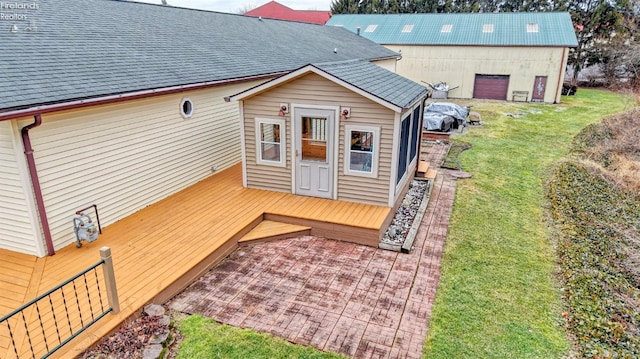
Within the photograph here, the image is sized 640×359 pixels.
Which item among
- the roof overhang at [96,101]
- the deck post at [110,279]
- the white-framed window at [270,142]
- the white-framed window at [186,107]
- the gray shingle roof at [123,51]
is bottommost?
the deck post at [110,279]

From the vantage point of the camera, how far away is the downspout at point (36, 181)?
559cm

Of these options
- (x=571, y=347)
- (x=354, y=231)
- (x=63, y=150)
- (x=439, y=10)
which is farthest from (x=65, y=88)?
(x=439, y=10)

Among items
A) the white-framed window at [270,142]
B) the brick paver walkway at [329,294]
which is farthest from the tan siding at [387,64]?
the brick paver walkway at [329,294]

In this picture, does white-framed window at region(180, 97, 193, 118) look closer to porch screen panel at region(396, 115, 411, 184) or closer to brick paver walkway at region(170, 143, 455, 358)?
brick paver walkway at region(170, 143, 455, 358)

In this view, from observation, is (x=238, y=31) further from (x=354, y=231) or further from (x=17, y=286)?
(x=17, y=286)

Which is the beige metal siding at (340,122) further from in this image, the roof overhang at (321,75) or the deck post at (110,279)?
the deck post at (110,279)

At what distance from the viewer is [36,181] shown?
19.3 feet

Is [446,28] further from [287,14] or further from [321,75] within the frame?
[287,14]

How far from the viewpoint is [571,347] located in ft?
16.3

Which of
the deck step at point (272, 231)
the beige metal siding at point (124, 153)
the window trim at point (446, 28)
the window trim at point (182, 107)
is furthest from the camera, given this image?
the window trim at point (446, 28)

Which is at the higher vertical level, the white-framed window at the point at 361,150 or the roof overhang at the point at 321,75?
the roof overhang at the point at 321,75

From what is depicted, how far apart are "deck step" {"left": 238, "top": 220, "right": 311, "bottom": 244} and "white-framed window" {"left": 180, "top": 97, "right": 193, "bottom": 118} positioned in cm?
309

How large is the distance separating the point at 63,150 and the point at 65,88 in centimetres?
97

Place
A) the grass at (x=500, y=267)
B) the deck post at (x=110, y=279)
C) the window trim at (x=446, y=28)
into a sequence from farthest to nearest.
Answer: the window trim at (x=446, y=28), the grass at (x=500, y=267), the deck post at (x=110, y=279)
